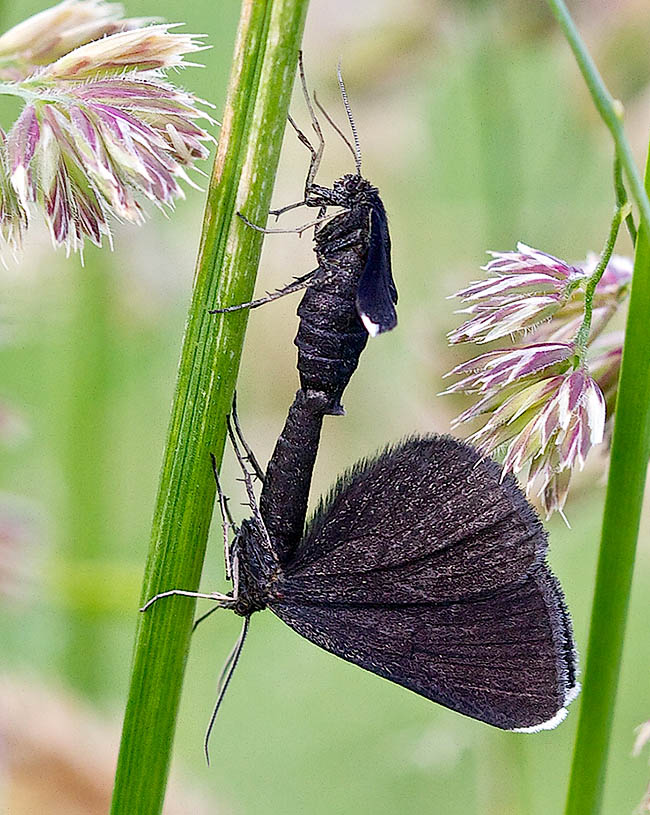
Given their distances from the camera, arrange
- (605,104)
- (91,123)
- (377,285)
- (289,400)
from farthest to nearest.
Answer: (289,400), (377,285), (91,123), (605,104)

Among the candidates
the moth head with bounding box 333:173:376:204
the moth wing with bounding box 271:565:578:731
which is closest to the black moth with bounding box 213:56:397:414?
the moth head with bounding box 333:173:376:204

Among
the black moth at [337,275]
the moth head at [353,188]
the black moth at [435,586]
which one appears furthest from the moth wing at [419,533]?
the moth head at [353,188]

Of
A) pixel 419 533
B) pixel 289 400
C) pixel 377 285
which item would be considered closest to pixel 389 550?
pixel 419 533

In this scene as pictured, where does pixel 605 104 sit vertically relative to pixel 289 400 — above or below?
below

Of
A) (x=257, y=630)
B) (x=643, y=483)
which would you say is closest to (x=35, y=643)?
(x=257, y=630)

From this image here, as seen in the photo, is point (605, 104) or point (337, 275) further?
point (337, 275)

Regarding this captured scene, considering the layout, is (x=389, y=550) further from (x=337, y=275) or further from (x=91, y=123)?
(x=91, y=123)

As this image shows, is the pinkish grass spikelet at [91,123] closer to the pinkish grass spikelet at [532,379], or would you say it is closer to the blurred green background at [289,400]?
the pinkish grass spikelet at [532,379]
